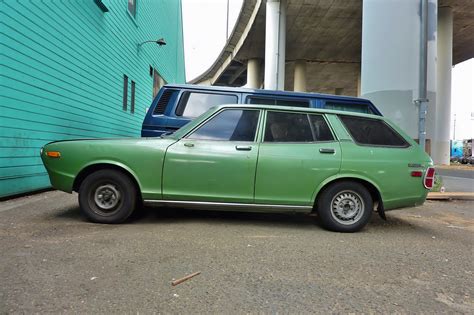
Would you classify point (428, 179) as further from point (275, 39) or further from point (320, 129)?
point (275, 39)

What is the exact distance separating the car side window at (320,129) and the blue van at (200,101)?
2.37m

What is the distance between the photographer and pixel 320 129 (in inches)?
200

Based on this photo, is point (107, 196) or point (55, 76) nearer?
point (107, 196)

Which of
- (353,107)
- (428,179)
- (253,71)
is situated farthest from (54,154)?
(253,71)

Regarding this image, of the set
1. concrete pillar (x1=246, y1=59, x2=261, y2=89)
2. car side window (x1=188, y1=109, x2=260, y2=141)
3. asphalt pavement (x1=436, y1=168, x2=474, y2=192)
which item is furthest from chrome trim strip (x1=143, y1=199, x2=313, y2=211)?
concrete pillar (x1=246, y1=59, x2=261, y2=89)

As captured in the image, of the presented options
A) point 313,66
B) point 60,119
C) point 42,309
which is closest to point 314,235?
point 42,309

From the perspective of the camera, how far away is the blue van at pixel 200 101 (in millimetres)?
7023

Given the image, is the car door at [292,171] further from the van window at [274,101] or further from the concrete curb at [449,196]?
the concrete curb at [449,196]

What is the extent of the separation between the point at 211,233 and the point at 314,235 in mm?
1268

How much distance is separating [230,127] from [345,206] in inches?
70.7

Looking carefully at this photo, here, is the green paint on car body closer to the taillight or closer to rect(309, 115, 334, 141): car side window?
the taillight

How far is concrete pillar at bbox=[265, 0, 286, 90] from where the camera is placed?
76.2 feet

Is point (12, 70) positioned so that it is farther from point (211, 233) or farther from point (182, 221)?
point (211, 233)

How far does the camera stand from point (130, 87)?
43.9 feet
